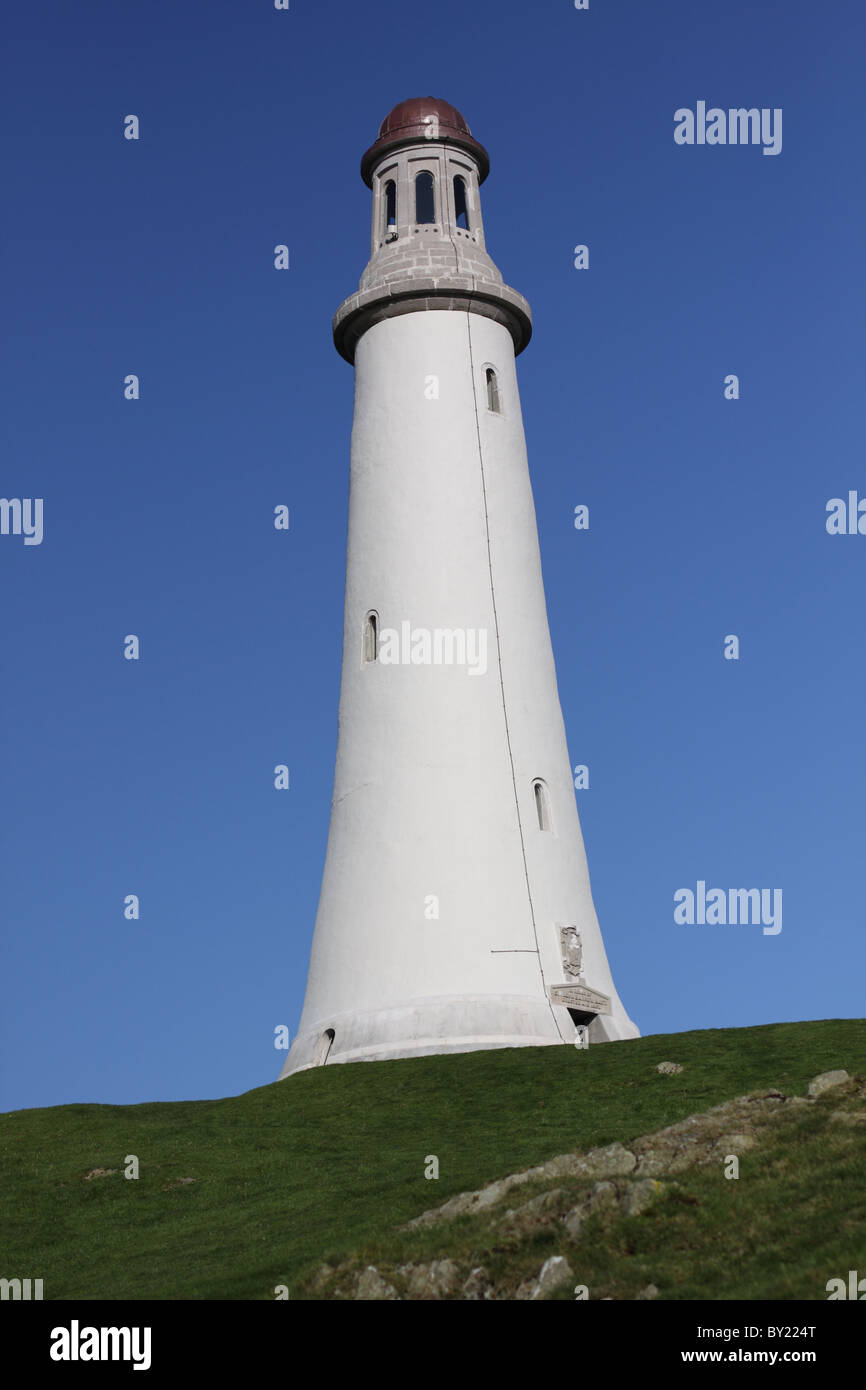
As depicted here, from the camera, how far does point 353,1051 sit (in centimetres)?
3650

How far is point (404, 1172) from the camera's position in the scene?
81.3ft

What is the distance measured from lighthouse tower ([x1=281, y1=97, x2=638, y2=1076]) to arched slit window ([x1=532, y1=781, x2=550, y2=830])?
6cm

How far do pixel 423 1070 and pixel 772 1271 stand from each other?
19.5 metres

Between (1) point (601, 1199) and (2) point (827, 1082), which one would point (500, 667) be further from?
(1) point (601, 1199)

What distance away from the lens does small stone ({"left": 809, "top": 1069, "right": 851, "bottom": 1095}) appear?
21984 mm

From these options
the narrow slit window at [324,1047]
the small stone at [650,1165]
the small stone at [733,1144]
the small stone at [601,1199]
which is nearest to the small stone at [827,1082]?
the small stone at [733,1144]

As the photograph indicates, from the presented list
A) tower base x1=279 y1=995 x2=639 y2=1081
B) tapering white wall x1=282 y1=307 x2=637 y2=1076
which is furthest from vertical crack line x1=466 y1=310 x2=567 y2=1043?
tower base x1=279 y1=995 x2=639 y2=1081

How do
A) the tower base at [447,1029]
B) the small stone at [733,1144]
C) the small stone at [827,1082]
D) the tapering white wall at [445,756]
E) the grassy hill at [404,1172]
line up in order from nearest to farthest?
the grassy hill at [404,1172], the small stone at [733,1144], the small stone at [827,1082], the tower base at [447,1029], the tapering white wall at [445,756]

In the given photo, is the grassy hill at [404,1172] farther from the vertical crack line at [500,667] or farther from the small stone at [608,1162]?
the vertical crack line at [500,667]

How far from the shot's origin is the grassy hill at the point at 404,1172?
632 inches

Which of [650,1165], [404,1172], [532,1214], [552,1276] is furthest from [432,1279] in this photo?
[404,1172]

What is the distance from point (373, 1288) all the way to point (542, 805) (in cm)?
2371
